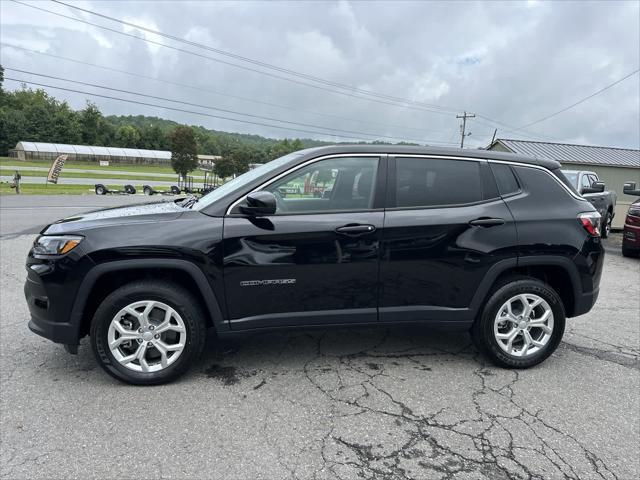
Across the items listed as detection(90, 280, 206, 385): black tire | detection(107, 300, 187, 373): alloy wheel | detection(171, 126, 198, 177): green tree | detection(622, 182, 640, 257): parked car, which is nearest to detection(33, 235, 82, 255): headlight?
detection(90, 280, 206, 385): black tire

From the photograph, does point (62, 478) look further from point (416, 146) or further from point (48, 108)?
point (48, 108)

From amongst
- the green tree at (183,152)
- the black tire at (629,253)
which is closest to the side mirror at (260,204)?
the black tire at (629,253)

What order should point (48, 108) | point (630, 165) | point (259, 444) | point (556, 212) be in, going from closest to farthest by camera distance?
1. point (259, 444)
2. point (556, 212)
3. point (630, 165)
4. point (48, 108)

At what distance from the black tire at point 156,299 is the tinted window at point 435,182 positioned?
69.7 inches

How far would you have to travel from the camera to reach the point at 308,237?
3162mm

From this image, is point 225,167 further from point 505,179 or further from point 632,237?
point 505,179

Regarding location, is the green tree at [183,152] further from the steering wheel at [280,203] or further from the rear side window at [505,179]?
the rear side window at [505,179]

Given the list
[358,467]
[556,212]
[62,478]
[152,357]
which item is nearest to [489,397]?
[358,467]

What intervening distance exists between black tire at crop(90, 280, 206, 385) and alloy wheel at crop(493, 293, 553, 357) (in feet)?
7.76

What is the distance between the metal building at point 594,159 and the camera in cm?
2550

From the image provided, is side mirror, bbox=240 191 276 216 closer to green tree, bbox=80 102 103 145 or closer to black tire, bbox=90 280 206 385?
black tire, bbox=90 280 206 385

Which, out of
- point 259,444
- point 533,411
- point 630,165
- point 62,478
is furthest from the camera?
point 630,165

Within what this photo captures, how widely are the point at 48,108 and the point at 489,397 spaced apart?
108406mm

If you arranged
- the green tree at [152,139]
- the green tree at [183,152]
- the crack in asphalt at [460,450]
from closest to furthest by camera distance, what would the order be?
1. the crack in asphalt at [460,450]
2. the green tree at [183,152]
3. the green tree at [152,139]
